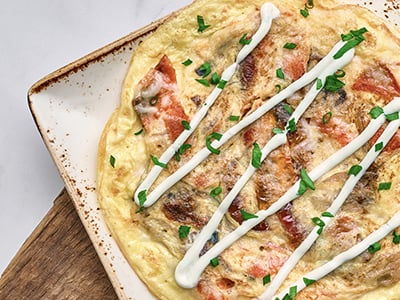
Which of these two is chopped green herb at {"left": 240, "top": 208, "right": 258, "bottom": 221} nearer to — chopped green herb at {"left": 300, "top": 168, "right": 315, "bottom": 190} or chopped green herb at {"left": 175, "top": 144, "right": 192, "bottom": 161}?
chopped green herb at {"left": 300, "top": 168, "right": 315, "bottom": 190}

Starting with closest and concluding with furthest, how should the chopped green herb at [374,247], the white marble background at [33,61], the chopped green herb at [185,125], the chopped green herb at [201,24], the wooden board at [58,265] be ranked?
1. the chopped green herb at [374,247]
2. the chopped green herb at [185,125]
3. the chopped green herb at [201,24]
4. the wooden board at [58,265]
5. the white marble background at [33,61]

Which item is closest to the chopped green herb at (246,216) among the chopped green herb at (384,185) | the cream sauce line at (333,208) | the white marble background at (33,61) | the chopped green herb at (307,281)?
the cream sauce line at (333,208)

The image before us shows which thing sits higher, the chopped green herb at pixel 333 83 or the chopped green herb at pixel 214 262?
the chopped green herb at pixel 333 83

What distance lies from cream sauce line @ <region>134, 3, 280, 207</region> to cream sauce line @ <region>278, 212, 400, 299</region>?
2.71 feet

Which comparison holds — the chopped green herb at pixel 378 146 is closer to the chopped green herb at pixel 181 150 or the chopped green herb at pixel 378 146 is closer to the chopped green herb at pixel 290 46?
the chopped green herb at pixel 290 46

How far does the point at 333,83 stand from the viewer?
3.37 meters

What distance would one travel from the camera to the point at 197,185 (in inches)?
133

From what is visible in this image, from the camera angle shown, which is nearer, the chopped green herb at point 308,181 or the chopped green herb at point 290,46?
the chopped green herb at point 308,181

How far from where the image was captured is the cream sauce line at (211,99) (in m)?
3.40

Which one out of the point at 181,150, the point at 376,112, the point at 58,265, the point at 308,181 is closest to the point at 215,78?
the point at 181,150

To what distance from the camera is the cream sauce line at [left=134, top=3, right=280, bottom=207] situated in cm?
340

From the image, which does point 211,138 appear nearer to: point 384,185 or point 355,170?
point 355,170

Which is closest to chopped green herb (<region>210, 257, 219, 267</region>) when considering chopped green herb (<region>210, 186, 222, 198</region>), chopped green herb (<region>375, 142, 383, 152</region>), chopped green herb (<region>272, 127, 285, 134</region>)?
chopped green herb (<region>210, 186, 222, 198</region>)

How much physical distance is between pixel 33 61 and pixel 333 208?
1.84 m
